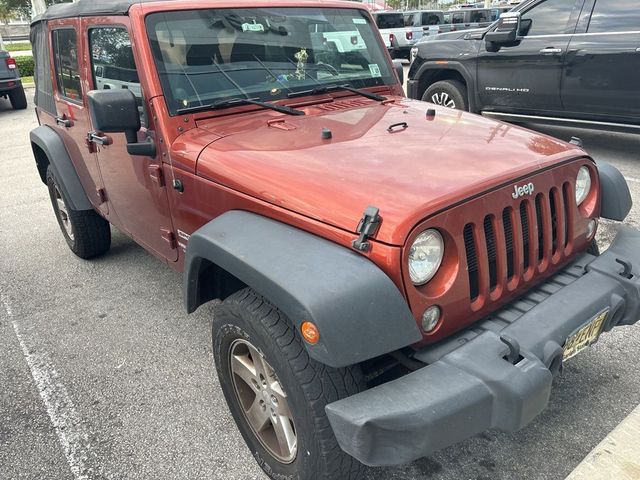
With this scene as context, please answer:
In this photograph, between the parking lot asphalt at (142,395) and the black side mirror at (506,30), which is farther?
the black side mirror at (506,30)

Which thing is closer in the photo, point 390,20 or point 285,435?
point 285,435

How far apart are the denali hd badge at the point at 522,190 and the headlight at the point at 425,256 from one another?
0.40m

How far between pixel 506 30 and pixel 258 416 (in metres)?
6.03

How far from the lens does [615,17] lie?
20.0 ft

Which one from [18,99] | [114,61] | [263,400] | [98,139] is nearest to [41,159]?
[98,139]

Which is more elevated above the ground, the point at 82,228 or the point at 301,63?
the point at 301,63

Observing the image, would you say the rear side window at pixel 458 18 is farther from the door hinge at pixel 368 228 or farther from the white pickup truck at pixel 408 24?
the door hinge at pixel 368 228

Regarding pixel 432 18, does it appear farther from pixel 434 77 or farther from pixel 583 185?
pixel 583 185

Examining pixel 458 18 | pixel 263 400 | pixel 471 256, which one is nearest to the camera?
pixel 471 256

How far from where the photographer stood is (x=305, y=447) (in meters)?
1.96

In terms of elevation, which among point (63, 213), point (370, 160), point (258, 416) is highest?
point (370, 160)

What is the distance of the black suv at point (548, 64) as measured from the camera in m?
6.02

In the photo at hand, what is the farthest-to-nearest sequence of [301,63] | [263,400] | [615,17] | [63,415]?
[615,17] → [301,63] → [63,415] → [263,400]

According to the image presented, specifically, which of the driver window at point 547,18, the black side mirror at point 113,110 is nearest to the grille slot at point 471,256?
the black side mirror at point 113,110
